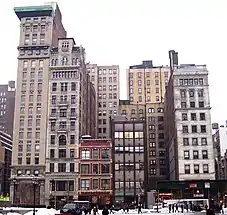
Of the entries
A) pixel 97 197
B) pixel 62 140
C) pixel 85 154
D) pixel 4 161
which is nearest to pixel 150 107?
pixel 85 154

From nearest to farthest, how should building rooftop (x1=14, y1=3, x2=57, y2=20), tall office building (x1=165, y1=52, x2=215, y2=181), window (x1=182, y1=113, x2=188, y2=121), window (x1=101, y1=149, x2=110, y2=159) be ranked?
tall office building (x1=165, y1=52, x2=215, y2=181) → window (x1=182, y1=113, x2=188, y2=121) → window (x1=101, y1=149, x2=110, y2=159) → building rooftop (x1=14, y1=3, x2=57, y2=20)

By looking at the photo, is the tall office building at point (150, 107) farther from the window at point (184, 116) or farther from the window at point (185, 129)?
the window at point (184, 116)

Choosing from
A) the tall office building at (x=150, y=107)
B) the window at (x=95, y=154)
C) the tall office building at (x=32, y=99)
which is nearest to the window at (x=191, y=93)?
the window at (x=95, y=154)

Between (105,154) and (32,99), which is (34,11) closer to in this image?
(32,99)

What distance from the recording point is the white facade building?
4114 inches

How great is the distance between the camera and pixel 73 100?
11406 centimetres

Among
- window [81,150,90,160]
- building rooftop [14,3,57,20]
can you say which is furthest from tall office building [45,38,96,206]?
building rooftop [14,3,57,20]

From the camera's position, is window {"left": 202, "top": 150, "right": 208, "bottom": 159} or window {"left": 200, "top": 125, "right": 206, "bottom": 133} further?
window {"left": 200, "top": 125, "right": 206, "bottom": 133}

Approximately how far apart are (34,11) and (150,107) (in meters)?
57.5

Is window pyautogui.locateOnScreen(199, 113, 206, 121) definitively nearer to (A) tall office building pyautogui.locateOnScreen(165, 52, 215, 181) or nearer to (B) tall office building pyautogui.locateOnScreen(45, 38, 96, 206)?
(A) tall office building pyautogui.locateOnScreen(165, 52, 215, 181)


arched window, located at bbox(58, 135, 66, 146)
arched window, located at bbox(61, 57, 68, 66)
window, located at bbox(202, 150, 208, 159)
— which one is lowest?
window, located at bbox(202, 150, 208, 159)

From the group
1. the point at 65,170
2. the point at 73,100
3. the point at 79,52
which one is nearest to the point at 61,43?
the point at 79,52

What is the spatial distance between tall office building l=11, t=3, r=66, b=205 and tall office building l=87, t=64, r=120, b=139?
4735 centimetres

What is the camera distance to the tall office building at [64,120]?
108875mm
